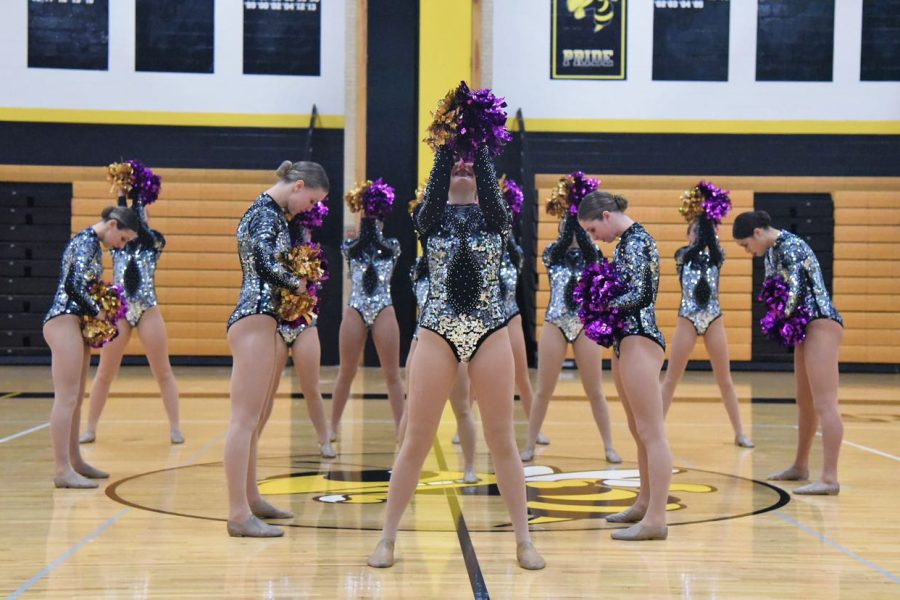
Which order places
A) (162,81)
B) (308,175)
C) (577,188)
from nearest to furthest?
(308,175)
(577,188)
(162,81)

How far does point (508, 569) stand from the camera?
4.11m

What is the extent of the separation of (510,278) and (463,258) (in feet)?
9.24

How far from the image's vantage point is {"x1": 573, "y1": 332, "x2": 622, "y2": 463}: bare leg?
6.96 meters

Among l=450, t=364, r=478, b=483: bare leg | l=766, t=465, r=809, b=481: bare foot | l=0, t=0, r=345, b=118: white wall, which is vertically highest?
l=0, t=0, r=345, b=118: white wall

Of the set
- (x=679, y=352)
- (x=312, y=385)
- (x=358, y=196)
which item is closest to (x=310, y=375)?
(x=312, y=385)

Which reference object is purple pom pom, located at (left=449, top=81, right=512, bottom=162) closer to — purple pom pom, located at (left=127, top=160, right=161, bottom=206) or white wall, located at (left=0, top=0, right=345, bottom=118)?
purple pom pom, located at (left=127, top=160, right=161, bottom=206)

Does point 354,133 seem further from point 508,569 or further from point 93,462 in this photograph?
point 508,569

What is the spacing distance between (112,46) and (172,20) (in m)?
0.88

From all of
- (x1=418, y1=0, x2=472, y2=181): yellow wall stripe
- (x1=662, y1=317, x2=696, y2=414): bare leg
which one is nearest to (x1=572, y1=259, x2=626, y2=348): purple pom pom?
(x1=662, y1=317, x2=696, y2=414): bare leg

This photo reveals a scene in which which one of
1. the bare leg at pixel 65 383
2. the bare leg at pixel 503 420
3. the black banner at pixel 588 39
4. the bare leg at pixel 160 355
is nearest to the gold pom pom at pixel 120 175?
the bare leg at pixel 160 355

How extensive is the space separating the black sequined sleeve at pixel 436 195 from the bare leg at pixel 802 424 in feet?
9.38

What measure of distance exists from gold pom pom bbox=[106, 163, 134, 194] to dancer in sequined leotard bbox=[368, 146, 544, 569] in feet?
13.2

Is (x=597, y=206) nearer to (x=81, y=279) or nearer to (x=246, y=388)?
(x=246, y=388)

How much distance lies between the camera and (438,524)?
500 centimetres
